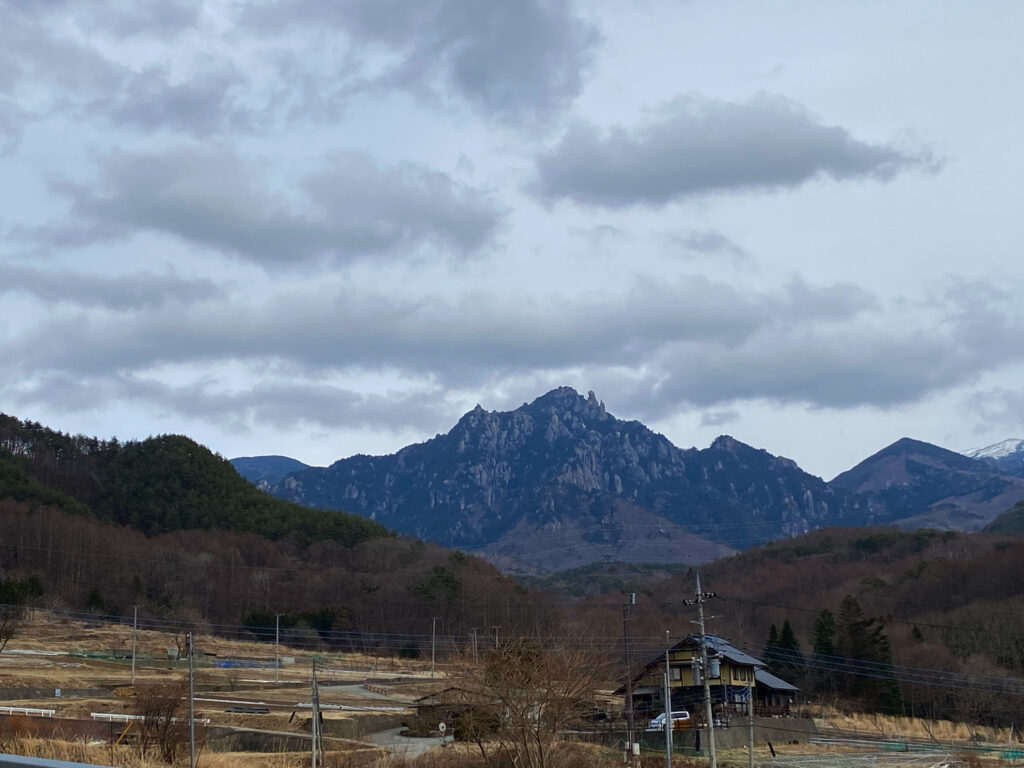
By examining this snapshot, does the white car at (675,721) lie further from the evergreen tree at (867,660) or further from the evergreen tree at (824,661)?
the evergreen tree at (824,661)

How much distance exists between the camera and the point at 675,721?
63.3 metres

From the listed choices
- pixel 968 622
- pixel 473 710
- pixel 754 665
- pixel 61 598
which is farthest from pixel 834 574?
pixel 473 710

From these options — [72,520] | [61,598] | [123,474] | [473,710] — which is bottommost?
[473,710]

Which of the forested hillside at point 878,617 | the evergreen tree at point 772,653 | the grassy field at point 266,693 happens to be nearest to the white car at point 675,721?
the grassy field at point 266,693

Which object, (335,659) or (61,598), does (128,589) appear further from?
(335,659)

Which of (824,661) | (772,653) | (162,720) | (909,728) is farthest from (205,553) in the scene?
(162,720)

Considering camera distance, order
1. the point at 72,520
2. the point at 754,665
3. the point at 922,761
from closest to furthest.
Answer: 1. the point at 922,761
2. the point at 754,665
3. the point at 72,520

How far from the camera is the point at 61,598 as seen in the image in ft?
364

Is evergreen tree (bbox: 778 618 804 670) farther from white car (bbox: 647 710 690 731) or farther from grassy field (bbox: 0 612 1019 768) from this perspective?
white car (bbox: 647 710 690 731)

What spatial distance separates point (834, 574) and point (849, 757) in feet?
334

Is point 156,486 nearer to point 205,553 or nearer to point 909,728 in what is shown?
point 205,553

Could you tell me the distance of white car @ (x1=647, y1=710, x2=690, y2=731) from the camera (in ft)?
196

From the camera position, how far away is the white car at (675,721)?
59.6m

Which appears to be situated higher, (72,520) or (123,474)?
(123,474)
